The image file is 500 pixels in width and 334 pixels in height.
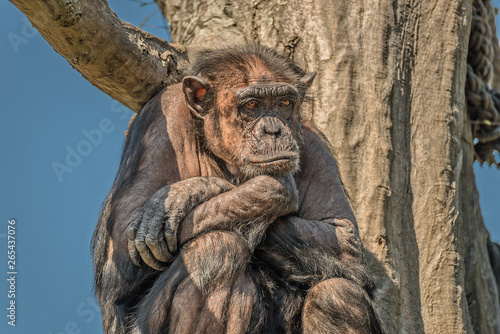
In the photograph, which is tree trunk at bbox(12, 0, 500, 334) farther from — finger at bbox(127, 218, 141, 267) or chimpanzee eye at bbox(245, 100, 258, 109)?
finger at bbox(127, 218, 141, 267)

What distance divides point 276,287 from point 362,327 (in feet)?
2.00

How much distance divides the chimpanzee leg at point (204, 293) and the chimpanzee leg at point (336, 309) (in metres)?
0.37

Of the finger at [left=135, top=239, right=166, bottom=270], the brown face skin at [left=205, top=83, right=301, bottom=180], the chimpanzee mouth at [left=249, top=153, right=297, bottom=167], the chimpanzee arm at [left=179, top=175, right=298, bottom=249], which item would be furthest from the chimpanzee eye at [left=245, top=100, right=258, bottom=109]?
the finger at [left=135, top=239, right=166, bottom=270]

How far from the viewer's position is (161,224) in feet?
13.5

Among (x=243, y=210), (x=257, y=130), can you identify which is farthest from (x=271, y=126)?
(x=243, y=210)

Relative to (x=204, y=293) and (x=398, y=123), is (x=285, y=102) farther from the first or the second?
(x=398, y=123)

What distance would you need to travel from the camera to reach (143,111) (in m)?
4.96

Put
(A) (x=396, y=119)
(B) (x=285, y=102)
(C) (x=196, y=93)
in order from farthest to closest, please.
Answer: (A) (x=396, y=119) → (C) (x=196, y=93) → (B) (x=285, y=102)

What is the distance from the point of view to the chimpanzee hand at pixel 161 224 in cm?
405

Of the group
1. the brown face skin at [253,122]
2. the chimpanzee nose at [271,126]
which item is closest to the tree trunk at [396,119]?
the brown face skin at [253,122]

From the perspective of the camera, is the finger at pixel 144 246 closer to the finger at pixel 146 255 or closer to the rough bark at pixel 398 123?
the finger at pixel 146 255

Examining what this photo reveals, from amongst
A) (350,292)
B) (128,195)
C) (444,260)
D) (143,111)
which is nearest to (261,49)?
(143,111)

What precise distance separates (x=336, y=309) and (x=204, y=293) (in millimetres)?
778

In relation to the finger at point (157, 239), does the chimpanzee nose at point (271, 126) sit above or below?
above
